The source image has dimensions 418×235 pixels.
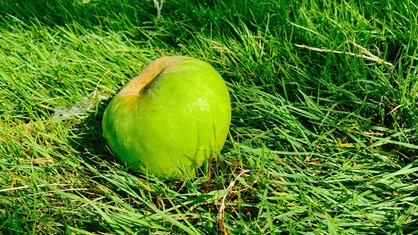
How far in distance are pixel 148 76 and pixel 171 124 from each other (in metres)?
0.39

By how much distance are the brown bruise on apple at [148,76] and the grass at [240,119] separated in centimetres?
29

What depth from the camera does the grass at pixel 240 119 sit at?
1.80m

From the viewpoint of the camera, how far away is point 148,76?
A: 7.13 feet

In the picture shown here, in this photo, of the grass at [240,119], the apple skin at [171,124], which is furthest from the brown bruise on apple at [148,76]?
the grass at [240,119]

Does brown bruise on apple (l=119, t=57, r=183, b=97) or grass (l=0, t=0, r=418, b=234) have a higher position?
brown bruise on apple (l=119, t=57, r=183, b=97)

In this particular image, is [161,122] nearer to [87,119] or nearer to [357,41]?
[87,119]

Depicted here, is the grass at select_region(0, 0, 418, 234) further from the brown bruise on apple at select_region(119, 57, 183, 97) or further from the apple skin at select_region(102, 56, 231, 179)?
the brown bruise on apple at select_region(119, 57, 183, 97)

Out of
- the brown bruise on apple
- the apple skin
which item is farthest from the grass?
the brown bruise on apple

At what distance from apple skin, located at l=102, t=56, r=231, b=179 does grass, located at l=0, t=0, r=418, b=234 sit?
0.08m

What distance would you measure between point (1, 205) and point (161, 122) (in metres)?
0.73

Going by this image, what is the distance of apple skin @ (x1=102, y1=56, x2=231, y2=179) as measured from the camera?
74.1 inches

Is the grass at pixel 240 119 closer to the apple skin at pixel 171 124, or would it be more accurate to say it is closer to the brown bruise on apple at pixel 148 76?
the apple skin at pixel 171 124

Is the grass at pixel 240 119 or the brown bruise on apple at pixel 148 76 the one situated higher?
the brown bruise on apple at pixel 148 76

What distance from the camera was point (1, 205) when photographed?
6.31ft
